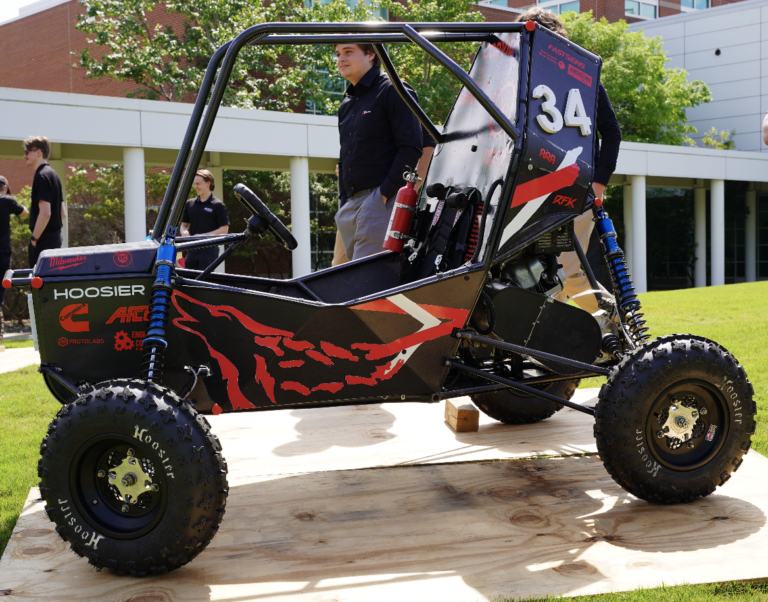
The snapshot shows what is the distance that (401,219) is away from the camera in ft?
11.8

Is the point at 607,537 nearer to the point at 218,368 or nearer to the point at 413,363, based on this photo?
the point at 413,363

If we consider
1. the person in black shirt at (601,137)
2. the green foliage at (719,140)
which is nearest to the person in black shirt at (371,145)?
the person in black shirt at (601,137)

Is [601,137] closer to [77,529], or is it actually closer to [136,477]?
[136,477]

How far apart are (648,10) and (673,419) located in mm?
47623

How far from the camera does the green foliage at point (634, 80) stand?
29.1m

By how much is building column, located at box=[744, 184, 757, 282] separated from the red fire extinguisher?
32.2 meters

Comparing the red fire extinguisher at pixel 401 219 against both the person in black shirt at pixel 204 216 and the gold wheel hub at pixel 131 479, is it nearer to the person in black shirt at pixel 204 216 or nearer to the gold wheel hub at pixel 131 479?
the gold wheel hub at pixel 131 479

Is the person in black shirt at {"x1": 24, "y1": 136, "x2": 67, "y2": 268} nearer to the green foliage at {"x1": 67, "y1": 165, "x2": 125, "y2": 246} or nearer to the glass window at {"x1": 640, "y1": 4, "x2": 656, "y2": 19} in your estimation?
the green foliage at {"x1": 67, "y1": 165, "x2": 125, "y2": 246}

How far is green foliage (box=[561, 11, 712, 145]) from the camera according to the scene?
29078 mm

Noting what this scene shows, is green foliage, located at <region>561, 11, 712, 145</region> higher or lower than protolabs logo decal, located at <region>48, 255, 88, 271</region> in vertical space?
higher

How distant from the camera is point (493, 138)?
3211mm

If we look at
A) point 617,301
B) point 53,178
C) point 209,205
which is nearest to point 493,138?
point 617,301

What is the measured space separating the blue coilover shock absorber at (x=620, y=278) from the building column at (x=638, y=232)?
777 inches

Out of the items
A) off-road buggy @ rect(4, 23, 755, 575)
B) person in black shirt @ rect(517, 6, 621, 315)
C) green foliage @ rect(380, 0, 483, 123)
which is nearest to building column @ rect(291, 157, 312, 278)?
green foliage @ rect(380, 0, 483, 123)
